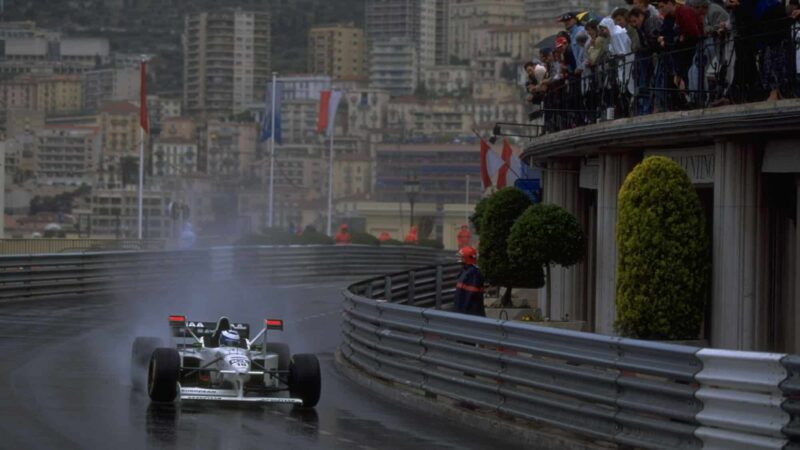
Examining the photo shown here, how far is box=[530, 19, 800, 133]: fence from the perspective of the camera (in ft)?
60.3

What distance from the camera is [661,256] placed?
64.4 feet

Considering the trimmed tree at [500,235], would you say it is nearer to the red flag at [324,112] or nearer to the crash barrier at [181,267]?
the crash barrier at [181,267]

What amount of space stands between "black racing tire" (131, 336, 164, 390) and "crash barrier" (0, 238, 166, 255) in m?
19.5

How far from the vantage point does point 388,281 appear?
1118 inches

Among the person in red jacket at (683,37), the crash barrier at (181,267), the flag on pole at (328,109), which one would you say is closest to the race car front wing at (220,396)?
the person in red jacket at (683,37)

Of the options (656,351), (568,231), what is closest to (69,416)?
(656,351)

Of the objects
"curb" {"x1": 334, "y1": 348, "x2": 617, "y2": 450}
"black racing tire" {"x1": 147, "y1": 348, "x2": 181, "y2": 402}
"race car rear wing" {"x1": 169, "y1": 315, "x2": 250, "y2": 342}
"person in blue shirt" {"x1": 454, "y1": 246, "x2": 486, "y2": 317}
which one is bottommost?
"curb" {"x1": 334, "y1": 348, "x2": 617, "y2": 450}

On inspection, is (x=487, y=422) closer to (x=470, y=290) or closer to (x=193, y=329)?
(x=470, y=290)

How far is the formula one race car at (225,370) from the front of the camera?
1797 centimetres

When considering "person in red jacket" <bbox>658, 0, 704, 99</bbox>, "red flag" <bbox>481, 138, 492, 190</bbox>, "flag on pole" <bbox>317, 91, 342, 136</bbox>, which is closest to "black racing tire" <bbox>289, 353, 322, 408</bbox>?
"person in red jacket" <bbox>658, 0, 704, 99</bbox>

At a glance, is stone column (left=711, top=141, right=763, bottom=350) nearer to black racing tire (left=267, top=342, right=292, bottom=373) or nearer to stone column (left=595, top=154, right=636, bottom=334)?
stone column (left=595, top=154, right=636, bottom=334)

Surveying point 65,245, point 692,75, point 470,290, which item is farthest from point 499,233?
point 65,245

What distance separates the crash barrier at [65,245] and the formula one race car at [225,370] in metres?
20.3

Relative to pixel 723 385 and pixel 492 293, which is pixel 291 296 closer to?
pixel 492 293
